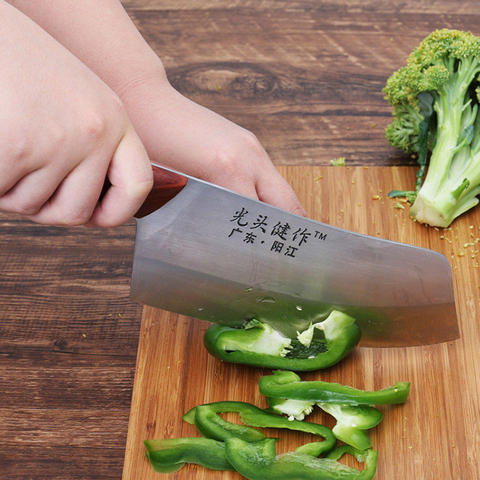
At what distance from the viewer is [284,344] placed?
140 cm

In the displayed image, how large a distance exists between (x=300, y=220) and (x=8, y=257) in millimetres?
1004

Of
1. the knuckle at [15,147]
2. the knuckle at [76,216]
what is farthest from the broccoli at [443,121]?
the knuckle at [15,147]

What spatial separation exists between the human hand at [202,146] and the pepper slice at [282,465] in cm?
64

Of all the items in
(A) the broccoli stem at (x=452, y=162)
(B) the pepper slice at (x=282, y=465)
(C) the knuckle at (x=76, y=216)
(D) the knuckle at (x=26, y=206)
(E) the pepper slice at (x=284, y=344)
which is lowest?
(B) the pepper slice at (x=282, y=465)

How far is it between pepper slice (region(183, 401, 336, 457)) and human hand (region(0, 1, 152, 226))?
0.57 m

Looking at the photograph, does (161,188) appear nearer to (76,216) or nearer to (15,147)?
(76,216)

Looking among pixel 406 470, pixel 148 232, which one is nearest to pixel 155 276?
pixel 148 232

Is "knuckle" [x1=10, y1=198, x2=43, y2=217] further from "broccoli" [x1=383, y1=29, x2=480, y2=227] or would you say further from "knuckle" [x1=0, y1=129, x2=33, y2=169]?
"broccoli" [x1=383, y1=29, x2=480, y2=227]

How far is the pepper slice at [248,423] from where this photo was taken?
4.08 feet

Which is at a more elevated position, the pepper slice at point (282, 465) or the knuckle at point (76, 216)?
the knuckle at point (76, 216)

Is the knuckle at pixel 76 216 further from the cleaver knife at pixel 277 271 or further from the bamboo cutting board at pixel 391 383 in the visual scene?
the bamboo cutting board at pixel 391 383

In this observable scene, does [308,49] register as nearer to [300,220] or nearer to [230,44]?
[230,44]

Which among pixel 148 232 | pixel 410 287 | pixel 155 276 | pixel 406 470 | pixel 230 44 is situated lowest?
pixel 406 470

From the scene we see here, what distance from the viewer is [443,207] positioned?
159 centimetres
